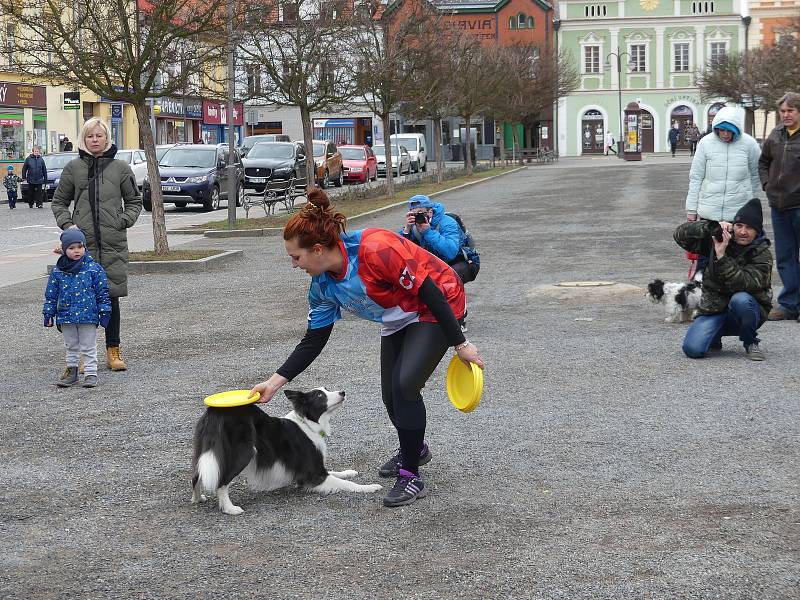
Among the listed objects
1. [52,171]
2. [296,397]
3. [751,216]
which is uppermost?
[52,171]

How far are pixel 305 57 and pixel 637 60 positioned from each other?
6830 centimetres

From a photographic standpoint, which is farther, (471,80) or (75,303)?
(471,80)

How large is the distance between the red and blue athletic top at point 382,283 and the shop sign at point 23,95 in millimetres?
44268

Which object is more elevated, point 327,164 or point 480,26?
point 480,26

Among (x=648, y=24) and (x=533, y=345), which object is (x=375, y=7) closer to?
(x=533, y=345)

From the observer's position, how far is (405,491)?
564cm

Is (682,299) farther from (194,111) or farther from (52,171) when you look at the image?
(194,111)

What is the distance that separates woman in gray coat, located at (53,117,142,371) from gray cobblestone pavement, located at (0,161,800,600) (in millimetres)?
640

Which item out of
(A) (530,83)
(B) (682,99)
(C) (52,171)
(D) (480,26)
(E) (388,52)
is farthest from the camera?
(D) (480,26)

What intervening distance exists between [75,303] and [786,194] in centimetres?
639

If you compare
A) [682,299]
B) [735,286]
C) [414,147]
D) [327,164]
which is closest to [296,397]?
[735,286]

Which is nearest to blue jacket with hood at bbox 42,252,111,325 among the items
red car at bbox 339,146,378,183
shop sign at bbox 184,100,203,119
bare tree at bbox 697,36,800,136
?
red car at bbox 339,146,378,183

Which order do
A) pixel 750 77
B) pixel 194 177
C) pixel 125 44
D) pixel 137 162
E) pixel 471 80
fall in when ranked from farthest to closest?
1. pixel 750 77
2. pixel 471 80
3. pixel 137 162
4. pixel 194 177
5. pixel 125 44

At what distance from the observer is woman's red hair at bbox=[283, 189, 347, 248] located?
16.9 ft
